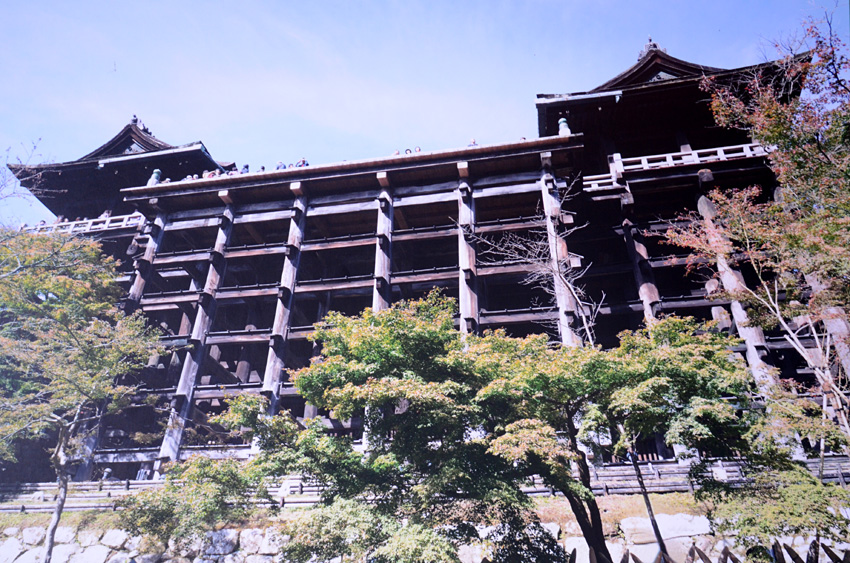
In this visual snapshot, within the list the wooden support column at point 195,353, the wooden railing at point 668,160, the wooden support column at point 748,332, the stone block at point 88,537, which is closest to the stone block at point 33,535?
the stone block at point 88,537

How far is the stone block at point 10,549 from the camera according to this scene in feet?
44.9

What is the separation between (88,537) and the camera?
13.6m

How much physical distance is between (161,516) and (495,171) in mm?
17885

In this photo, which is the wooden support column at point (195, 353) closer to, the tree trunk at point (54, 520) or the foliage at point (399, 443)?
the tree trunk at point (54, 520)

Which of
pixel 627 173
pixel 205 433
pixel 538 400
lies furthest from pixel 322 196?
pixel 538 400

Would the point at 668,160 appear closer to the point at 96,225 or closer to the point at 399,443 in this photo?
the point at 399,443

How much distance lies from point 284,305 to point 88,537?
10056 millimetres

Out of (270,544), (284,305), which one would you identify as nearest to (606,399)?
(270,544)

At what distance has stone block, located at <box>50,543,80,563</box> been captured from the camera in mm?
13289

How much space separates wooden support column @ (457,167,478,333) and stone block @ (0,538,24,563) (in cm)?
1503

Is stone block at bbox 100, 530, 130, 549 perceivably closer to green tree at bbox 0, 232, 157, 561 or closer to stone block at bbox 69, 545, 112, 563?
stone block at bbox 69, 545, 112, 563

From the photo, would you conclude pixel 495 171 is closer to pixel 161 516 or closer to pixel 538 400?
pixel 538 400

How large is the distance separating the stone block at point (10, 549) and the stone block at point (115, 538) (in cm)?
263

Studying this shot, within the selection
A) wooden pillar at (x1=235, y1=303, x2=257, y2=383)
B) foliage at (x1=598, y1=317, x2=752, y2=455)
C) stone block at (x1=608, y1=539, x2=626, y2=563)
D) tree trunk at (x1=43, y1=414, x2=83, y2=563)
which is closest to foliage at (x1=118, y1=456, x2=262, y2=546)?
tree trunk at (x1=43, y1=414, x2=83, y2=563)
